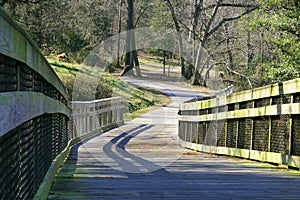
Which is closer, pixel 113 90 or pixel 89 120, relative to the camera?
pixel 89 120

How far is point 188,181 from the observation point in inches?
229

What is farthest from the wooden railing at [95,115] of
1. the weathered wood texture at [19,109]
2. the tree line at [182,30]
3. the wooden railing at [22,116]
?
the tree line at [182,30]

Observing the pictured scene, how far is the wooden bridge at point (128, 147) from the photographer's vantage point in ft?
8.76

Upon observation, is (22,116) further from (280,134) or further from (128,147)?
(128,147)

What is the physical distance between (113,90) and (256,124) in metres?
19.9

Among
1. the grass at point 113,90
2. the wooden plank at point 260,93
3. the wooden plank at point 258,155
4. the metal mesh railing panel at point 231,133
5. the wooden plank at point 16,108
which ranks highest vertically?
the grass at point 113,90

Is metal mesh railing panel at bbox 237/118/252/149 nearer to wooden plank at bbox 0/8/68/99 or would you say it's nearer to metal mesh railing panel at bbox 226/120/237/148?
metal mesh railing panel at bbox 226/120/237/148

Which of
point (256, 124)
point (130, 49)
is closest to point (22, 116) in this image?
point (256, 124)

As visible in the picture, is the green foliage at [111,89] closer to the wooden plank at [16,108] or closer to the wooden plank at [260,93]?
the wooden plank at [260,93]

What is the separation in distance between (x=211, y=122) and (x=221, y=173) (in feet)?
11.2

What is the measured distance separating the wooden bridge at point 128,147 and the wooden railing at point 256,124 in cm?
1

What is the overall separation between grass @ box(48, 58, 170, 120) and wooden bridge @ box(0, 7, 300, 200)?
43.1 ft

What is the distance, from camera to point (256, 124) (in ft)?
25.3

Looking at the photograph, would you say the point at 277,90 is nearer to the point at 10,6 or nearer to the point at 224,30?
the point at 10,6
